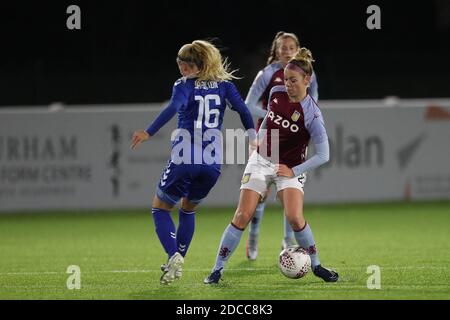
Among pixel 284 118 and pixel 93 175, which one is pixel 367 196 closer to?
pixel 93 175

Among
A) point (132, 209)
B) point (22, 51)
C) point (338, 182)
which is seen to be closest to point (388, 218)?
point (338, 182)

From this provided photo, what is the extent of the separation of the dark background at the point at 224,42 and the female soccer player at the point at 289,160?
10520 millimetres

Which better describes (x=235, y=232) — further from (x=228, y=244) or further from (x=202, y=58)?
(x=202, y=58)

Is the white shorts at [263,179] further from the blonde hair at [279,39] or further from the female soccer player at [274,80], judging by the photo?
the blonde hair at [279,39]

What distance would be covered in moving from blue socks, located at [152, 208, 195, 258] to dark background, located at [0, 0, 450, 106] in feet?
33.3

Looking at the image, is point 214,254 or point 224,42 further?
point 224,42

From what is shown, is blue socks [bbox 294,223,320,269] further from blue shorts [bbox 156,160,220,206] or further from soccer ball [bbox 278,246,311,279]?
blue shorts [bbox 156,160,220,206]

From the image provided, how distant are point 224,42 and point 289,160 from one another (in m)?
12.0

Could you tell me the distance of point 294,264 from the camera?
788cm

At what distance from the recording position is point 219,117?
8.13 meters

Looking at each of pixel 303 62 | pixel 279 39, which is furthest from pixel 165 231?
pixel 279 39

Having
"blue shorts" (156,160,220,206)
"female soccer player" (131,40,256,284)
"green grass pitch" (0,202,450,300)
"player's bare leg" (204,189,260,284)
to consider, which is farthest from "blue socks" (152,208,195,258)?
"player's bare leg" (204,189,260,284)

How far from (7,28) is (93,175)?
224 inches

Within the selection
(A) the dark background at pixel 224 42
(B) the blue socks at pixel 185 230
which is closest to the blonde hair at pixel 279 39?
(B) the blue socks at pixel 185 230
